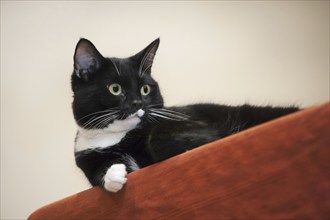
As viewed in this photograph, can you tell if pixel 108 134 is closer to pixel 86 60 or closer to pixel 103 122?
pixel 103 122

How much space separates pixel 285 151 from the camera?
58 centimetres

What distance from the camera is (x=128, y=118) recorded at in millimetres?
917

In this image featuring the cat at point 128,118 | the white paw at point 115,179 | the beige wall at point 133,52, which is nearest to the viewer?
the white paw at point 115,179

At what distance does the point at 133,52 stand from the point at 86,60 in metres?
0.82

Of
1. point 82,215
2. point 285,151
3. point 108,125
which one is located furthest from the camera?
point 108,125

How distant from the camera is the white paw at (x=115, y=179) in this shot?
749 mm

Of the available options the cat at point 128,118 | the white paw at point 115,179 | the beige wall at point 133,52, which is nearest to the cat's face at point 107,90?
the cat at point 128,118

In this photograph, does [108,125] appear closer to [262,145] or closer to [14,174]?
[262,145]

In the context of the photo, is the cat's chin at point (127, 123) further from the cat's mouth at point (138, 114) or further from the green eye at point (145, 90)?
the green eye at point (145, 90)

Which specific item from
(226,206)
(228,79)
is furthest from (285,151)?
(228,79)

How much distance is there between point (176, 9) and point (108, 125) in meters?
1.10

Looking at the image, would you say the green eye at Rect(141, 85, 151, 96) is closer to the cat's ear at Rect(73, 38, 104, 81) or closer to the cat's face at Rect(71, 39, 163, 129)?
the cat's face at Rect(71, 39, 163, 129)

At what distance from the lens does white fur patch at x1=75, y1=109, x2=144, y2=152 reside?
36.6 inches

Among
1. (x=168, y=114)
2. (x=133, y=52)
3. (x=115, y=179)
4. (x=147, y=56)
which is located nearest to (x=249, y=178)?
(x=115, y=179)
